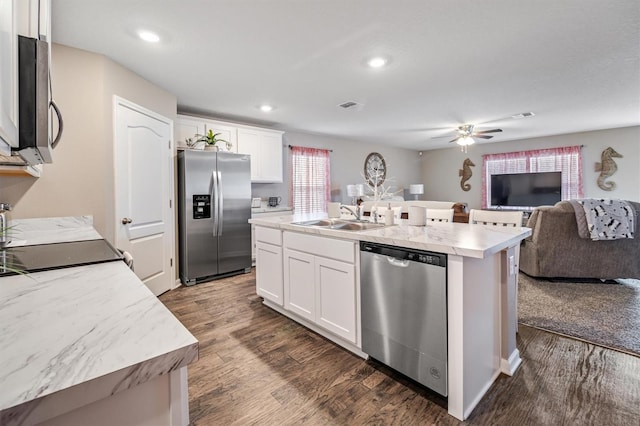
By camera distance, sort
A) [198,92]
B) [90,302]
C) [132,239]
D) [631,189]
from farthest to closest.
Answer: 1. [631,189]
2. [198,92]
3. [132,239]
4. [90,302]

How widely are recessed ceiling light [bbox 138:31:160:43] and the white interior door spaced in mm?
763

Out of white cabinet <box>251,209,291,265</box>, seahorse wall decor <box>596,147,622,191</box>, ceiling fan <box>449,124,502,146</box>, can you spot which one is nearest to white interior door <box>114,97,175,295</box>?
white cabinet <box>251,209,291,265</box>

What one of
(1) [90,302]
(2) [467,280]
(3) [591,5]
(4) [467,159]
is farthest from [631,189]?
(1) [90,302]

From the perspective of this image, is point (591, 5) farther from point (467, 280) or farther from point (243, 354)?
point (243, 354)

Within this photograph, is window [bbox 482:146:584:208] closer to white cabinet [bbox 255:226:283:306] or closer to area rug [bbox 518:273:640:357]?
area rug [bbox 518:273:640:357]

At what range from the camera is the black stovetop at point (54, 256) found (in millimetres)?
1140

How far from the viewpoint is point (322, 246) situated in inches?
86.0

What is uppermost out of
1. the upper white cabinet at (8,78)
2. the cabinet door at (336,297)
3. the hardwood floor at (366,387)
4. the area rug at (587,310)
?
the upper white cabinet at (8,78)

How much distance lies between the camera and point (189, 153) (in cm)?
358

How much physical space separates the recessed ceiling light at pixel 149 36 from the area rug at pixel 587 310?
12.6ft

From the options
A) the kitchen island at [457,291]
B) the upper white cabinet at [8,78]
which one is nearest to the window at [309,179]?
the kitchen island at [457,291]

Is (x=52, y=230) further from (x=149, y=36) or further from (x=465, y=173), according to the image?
(x=465, y=173)

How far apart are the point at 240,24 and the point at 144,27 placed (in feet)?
2.33

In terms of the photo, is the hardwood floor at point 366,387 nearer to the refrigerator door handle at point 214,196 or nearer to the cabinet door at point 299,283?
the cabinet door at point 299,283
